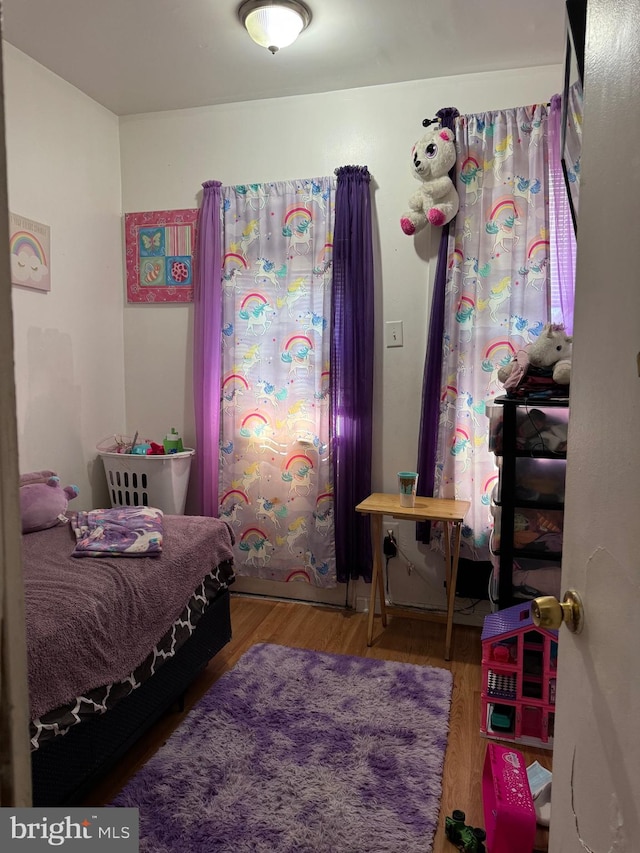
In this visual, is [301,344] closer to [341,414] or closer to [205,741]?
[341,414]

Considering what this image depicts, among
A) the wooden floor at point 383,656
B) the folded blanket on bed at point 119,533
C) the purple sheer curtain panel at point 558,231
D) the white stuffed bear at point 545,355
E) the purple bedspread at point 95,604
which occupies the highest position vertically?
the purple sheer curtain panel at point 558,231

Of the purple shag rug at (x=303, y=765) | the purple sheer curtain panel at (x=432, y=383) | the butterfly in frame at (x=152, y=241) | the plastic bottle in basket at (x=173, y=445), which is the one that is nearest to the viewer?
the purple shag rug at (x=303, y=765)

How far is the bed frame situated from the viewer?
1.44 metres

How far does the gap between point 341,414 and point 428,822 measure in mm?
1779

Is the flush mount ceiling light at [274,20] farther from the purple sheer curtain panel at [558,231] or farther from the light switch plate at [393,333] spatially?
the light switch plate at [393,333]

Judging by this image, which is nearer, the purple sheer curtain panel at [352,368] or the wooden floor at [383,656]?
the wooden floor at [383,656]

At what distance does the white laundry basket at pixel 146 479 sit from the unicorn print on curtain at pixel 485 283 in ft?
4.40

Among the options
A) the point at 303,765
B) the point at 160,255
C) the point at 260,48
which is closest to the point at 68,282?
the point at 160,255

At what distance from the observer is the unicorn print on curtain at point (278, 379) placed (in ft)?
9.68

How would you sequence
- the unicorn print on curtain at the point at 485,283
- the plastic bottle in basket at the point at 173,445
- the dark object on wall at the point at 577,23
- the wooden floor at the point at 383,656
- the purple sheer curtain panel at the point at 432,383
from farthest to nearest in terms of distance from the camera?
1. the plastic bottle in basket at the point at 173,445
2. the purple sheer curtain panel at the point at 432,383
3. the unicorn print on curtain at the point at 485,283
4. the wooden floor at the point at 383,656
5. the dark object on wall at the point at 577,23

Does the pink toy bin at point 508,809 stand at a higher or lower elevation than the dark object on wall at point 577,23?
lower

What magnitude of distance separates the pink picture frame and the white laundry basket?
916 mm

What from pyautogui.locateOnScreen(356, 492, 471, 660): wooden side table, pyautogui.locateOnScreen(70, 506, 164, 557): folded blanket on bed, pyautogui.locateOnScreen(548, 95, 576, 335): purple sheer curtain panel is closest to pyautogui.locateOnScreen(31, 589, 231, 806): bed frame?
pyautogui.locateOnScreen(70, 506, 164, 557): folded blanket on bed

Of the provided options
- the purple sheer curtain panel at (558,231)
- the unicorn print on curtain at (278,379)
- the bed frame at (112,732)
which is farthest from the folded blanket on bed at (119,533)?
the purple sheer curtain panel at (558,231)
